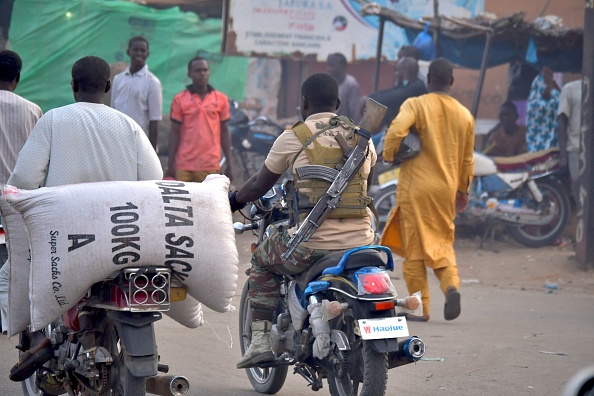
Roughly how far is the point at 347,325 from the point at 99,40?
25.8 feet

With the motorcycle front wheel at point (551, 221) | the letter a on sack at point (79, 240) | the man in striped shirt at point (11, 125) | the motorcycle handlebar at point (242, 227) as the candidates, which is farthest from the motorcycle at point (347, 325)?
the motorcycle front wheel at point (551, 221)

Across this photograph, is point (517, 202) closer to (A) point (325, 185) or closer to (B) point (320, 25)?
(B) point (320, 25)

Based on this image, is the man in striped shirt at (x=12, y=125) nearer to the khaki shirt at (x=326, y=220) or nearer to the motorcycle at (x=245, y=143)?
the khaki shirt at (x=326, y=220)

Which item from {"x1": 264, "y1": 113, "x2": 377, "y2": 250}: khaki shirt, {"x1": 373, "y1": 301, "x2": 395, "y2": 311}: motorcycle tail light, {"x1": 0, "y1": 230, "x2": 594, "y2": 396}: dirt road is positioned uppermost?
{"x1": 264, "y1": 113, "x2": 377, "y2": 250}: khaki shirt

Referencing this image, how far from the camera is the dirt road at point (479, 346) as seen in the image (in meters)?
5.79

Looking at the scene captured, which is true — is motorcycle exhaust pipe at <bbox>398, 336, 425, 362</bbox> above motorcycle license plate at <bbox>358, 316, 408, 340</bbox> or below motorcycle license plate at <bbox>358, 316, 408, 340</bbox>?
below

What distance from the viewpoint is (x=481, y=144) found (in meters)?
12.8

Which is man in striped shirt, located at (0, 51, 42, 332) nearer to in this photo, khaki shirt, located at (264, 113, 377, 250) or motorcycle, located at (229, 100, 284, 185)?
khaki shirt, located at (264, 113, 377, 250)

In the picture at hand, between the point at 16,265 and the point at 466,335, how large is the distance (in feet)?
12.9

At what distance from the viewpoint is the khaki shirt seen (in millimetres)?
4961

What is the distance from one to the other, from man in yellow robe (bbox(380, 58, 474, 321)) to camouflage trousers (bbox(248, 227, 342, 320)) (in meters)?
2.56

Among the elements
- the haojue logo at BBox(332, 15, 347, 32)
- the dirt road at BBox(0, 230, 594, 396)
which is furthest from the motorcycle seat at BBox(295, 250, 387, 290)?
the haojue logo at BBox(332, 15, 347, 32)

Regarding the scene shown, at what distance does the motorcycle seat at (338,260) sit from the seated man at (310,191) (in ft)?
0.20

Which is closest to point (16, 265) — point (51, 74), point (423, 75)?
point (51, 74)
